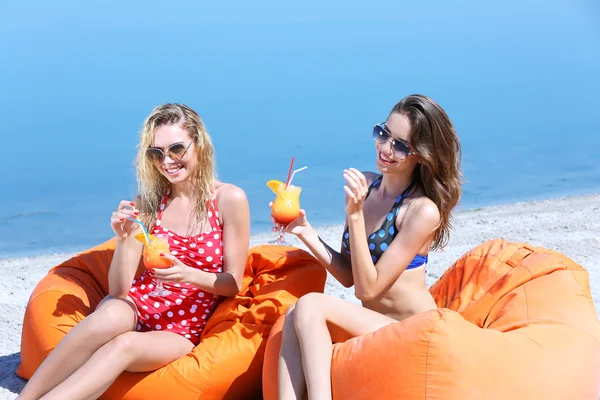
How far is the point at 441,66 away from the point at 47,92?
7.11m

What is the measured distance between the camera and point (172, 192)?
376cm

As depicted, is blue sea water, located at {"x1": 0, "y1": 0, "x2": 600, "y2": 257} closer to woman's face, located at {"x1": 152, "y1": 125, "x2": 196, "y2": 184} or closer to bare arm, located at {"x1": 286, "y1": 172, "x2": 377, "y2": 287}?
woman's face, located at {"x1": 152, "y1": 125, "x2": 196, "y2": 184}

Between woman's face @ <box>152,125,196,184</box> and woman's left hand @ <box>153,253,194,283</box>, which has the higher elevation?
woman's face @ <box>152,125,196,184</box>

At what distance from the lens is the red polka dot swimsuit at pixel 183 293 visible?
354 cm

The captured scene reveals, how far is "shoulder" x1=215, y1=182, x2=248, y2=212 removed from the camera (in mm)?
3590

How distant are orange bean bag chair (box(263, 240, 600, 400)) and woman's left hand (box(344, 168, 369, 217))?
0.46 m

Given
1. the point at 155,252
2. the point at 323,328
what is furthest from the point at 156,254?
the point at 323,328

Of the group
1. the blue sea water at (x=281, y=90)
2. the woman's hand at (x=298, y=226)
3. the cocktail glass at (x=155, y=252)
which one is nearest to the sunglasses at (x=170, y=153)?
the cocktail glass at (x=155, y=252)

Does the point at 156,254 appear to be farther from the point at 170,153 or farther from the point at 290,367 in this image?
the point at 290,367

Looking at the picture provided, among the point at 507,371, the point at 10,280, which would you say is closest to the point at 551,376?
the point at 507,371

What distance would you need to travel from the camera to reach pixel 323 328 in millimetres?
3029

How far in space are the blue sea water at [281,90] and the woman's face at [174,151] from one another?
4.39 m

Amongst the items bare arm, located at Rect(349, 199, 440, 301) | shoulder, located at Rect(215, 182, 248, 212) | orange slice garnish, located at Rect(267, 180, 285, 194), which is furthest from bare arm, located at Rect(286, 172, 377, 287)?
shoulder, located at Rect(215, 182, 248, 212)

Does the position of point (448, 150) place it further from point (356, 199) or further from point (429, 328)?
point (429, 328)
